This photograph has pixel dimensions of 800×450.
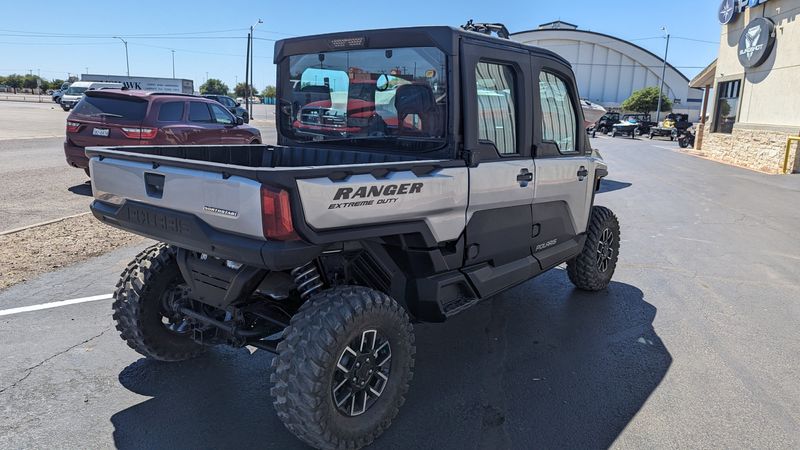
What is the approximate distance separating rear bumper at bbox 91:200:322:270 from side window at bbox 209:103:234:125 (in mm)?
9338

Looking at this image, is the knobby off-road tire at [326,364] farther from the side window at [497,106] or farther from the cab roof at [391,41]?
the cab roof at [391,41]

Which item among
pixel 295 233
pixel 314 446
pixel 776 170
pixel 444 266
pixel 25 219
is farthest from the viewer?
pixel 776 170

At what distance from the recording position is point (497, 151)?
383 cm

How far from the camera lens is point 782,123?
62.0 feet

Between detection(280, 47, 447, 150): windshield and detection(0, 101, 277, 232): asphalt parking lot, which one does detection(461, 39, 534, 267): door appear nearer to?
detection(280, 47, 447, 150): windshield

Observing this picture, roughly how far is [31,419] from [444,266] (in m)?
2.49

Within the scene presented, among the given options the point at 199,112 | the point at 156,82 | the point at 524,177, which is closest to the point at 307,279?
the point at 524,177

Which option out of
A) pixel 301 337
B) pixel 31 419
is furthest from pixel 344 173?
pixel 31 419

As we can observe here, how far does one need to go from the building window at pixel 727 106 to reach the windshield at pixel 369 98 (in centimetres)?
2314

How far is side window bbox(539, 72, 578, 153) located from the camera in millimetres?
4371

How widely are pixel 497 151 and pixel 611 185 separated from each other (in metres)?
11.2

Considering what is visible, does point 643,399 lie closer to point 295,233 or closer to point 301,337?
point 301,337

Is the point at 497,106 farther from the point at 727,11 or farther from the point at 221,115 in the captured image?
the point at 727,11

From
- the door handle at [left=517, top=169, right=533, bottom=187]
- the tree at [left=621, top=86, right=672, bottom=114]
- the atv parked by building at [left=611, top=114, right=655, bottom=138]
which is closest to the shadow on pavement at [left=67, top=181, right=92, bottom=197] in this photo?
the door handle at [left=517, top=169, right=533, bottom=187]
